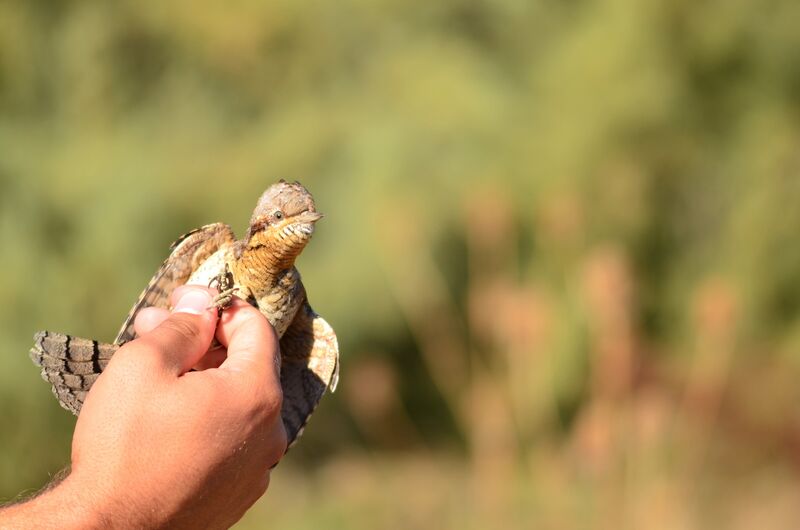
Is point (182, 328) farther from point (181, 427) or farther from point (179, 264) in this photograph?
point (179, 264)

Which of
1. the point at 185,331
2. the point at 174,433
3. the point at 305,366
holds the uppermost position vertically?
the point at 185,331

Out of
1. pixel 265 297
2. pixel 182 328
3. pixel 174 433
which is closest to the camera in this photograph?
pixel 174 433

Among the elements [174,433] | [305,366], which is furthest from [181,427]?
[305,366]

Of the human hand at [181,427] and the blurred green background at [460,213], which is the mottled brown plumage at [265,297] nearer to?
the human hand at [181,427]

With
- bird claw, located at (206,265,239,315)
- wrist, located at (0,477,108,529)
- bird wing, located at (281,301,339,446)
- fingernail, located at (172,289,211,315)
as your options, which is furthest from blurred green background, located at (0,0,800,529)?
wrist, located at (0,477,108,529)

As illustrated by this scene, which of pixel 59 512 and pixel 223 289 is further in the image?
pixel 223 289

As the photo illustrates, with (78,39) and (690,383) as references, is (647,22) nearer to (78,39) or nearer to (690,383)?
(690,383)

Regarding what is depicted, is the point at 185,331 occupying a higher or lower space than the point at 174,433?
higher

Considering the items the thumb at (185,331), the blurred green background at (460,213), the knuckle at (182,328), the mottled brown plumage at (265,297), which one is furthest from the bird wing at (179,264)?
the blurred green background at (460,213)

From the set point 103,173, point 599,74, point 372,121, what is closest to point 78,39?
point 103,173
